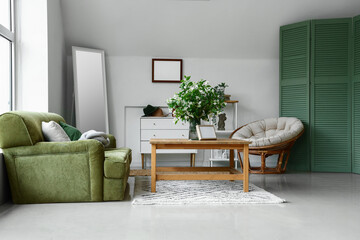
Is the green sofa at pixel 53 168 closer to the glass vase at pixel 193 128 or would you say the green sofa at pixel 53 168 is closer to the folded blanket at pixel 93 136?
the folded blanket at pixel 93 136

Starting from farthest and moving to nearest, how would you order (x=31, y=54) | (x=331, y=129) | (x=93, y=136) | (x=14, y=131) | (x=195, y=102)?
(x=331, y=129) < (x=31, y=54) < (x=195, y=102) < (x=93, y=136) < (x=14, y=131)

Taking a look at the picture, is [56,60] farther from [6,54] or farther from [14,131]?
[14,131]

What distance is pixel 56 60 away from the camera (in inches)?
200

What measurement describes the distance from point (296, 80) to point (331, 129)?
0.93 metres

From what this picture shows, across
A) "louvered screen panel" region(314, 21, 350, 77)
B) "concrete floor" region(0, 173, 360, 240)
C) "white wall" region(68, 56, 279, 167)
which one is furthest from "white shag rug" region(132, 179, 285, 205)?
"louvered screen panel" region(314, 21, 350, 77)

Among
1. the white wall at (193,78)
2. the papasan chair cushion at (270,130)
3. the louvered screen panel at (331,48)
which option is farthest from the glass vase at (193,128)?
the louvered screen panel at (331,48)

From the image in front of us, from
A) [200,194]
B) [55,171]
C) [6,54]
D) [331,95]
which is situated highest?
[6,54]

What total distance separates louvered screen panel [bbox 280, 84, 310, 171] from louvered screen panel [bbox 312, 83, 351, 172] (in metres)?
0.12

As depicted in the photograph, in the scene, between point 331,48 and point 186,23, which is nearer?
point 331,48

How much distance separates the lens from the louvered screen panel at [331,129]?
17.5 feet

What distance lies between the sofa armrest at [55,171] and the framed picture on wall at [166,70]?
312 centimetres

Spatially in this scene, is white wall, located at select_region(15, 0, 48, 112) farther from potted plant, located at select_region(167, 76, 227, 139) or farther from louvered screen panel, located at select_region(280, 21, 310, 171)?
louvered screen panel, located at select_region(280, 21, 310, 171)

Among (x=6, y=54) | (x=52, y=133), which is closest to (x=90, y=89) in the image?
(x=6, y=54)

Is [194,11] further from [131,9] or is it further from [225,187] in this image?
[225,187]
